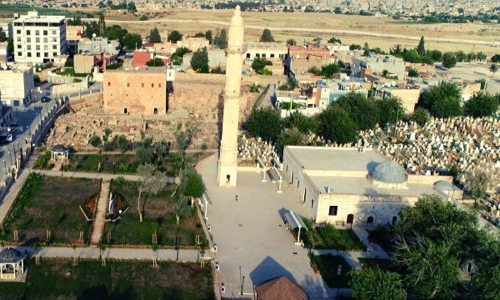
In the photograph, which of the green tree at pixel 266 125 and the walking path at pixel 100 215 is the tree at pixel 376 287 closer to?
the walking path at pixel 100 215

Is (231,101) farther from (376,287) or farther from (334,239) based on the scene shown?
(376,287)

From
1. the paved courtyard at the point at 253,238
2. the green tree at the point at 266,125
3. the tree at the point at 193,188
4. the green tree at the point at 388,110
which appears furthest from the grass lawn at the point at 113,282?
the green tree at the point at 388,110

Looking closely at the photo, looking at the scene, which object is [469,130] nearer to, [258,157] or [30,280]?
[258,157]

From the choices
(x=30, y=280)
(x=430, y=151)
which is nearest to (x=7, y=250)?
(x=30, y=280)

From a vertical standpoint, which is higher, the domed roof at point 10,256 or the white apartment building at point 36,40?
the white apartment building at point 36,40

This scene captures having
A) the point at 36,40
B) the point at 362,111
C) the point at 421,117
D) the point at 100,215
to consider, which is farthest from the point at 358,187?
the point at 36,40

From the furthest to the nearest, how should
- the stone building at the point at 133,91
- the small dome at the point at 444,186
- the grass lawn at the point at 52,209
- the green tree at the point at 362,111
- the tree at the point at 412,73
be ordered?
the tree at the point at 412,73
the stone building at the point at 133,91
the green tree at the point at 362,111
the small dome at the point at 444,186
the grass lawn at the point at 52,209

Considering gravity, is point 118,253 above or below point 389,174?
below

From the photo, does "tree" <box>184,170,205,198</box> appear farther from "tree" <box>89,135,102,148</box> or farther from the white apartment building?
the white apartment building
